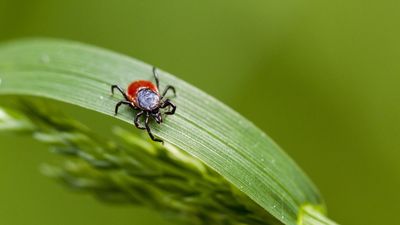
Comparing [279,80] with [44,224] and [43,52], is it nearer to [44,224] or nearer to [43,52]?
[44,224]

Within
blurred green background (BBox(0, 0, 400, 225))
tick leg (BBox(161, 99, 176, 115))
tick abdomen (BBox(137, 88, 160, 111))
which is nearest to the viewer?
tick leg (BBox(161, 99, 176, 115))

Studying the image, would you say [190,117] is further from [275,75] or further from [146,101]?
[275,75]

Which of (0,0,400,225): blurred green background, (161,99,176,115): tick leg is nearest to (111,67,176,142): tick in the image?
(161,99,176,115): tick leg

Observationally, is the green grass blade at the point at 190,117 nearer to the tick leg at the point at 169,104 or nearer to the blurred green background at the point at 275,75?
the tick leg at the point at 169,104

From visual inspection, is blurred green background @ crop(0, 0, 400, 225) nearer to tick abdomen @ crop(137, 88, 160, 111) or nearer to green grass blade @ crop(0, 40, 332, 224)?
tick abdomen @ crop(137, 88, 160, 111)

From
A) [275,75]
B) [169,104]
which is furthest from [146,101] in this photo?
[275,75]
